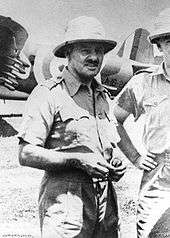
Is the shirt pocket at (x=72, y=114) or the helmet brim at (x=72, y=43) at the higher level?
the helmet brim at (x=72, y=43)

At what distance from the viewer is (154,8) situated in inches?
89.8

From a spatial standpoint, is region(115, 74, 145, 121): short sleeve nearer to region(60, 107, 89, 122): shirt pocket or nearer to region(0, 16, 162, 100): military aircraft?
region(0, 16, 162, 100): military aircraft

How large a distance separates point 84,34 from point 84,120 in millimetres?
289

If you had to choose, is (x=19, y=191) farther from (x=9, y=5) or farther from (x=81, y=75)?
(x=9, y=5)

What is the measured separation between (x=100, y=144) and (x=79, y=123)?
11 cm

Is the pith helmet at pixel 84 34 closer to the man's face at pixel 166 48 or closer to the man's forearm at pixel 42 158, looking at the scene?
the man's face at pixel 166 48

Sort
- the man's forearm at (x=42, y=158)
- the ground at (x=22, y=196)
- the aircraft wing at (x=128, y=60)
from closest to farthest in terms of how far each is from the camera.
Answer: the man's forearm at (x=42, y=158)
the ground at (x=22, y=196)
the aircraft wing at (x=128, y=60)

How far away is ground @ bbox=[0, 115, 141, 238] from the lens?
204 cm

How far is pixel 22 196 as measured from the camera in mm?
2078

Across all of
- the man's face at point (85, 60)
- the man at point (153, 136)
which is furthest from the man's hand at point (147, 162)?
the man's face at point (85, 60)

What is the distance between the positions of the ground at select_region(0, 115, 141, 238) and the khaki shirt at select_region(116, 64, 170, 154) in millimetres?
182

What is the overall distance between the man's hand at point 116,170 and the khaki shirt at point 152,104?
24 cm

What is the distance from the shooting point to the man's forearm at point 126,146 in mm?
1941

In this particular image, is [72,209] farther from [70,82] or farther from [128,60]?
[128,60]
